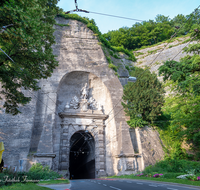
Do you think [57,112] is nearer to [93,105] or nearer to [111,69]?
[93,105]

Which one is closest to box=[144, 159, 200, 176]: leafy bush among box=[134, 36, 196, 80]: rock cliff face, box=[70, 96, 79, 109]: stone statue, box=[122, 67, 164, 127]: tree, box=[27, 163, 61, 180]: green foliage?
box=[122, 67, 164, 127]: tree

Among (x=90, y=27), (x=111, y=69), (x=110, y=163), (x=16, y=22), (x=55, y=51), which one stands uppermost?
(x=90, y=27)

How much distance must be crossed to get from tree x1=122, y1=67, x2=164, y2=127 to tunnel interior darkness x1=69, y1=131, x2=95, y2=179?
570cm

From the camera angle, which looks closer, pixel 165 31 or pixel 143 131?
pixel 143 131

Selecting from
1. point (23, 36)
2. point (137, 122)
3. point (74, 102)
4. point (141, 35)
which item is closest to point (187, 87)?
point (137, 122)

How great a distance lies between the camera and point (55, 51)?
20.9m

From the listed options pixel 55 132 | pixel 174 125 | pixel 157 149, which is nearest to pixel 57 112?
pixel 55 132

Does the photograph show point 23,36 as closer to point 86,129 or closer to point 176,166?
point 86,129

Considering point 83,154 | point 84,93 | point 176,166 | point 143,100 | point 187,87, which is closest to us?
point 187,87

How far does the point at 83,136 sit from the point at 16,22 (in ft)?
50.1

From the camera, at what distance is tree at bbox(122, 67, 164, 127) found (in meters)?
17.1

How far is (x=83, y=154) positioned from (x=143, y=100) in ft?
41.4

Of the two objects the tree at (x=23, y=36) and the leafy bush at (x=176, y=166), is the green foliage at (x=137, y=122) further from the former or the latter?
the tree at (x=23, y=36)

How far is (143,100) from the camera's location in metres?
17.2
